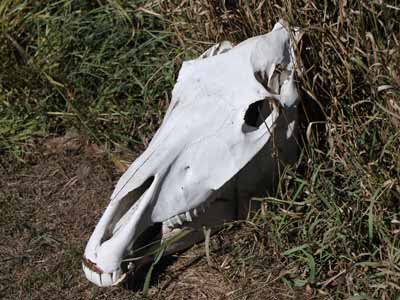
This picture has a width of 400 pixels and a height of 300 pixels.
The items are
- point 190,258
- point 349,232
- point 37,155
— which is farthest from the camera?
point 37,155

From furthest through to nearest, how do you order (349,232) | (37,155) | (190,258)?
(37,155) → (190,258) → (349,232)

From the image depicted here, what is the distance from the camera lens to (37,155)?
495 cm

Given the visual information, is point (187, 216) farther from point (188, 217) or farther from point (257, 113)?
point (257, 113)

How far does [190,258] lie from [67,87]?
50.1 inches

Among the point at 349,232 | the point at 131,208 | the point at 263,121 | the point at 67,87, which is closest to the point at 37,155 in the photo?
the point at 67,87

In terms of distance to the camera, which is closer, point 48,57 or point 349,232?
point 349,232

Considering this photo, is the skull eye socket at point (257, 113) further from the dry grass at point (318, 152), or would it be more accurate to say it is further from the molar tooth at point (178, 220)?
the molar tooth at point (178, 220)

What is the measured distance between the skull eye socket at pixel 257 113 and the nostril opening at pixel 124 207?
0.46 metres

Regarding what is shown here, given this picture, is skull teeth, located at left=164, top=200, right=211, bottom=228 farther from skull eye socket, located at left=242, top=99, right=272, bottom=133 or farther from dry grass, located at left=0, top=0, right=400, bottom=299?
skull eye socket, located at left=242, top=99, right=272, bottom=133

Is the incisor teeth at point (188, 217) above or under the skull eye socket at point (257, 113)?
under

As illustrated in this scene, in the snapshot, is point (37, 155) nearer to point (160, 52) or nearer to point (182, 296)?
point (160, 52)

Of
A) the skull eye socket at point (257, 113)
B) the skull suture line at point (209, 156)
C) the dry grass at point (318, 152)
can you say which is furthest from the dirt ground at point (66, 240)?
the skull eye socket at point (257, 113)

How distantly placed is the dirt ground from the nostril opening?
0.24m

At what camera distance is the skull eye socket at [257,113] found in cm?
410
